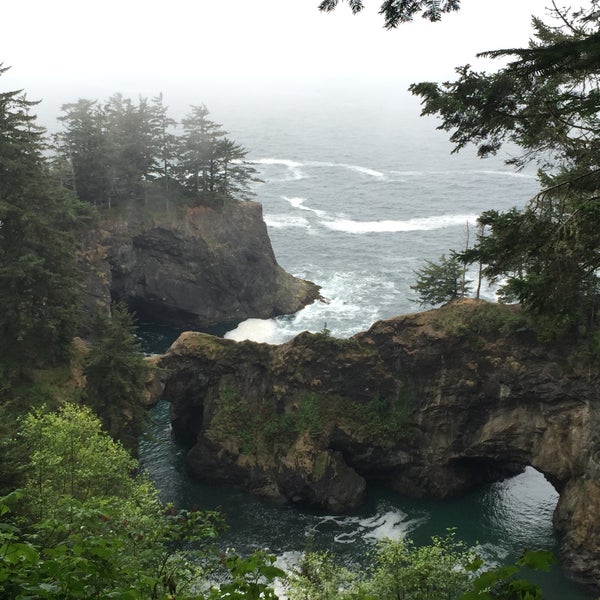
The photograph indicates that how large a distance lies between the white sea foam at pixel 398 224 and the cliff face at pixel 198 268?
3509 cm

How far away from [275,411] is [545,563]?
1795 inches

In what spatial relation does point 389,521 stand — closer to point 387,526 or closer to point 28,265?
point 387,526

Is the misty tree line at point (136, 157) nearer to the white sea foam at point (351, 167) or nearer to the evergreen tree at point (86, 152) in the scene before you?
the evergreen tree at point (86, 152)

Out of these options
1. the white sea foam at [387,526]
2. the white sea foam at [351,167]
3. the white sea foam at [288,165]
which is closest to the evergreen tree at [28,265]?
the white sea foam at [387,526]

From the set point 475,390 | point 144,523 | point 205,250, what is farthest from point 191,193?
point 144,523

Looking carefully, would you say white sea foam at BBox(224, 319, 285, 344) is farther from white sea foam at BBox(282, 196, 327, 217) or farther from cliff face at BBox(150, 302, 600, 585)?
white sea foam at BBox(282, 196, 327, 217)

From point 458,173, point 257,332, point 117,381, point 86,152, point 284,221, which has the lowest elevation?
point 257,332

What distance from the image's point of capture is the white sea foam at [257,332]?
3221 inches

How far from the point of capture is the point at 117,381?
146ft

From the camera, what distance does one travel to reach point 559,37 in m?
21.4

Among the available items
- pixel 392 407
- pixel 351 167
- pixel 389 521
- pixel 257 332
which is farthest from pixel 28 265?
pixel 351 167

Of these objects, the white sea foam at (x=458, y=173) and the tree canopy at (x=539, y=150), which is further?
the white sea foam at (x=458, y=173)

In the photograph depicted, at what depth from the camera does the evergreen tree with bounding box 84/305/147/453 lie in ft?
148

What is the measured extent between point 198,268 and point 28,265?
135 ft
